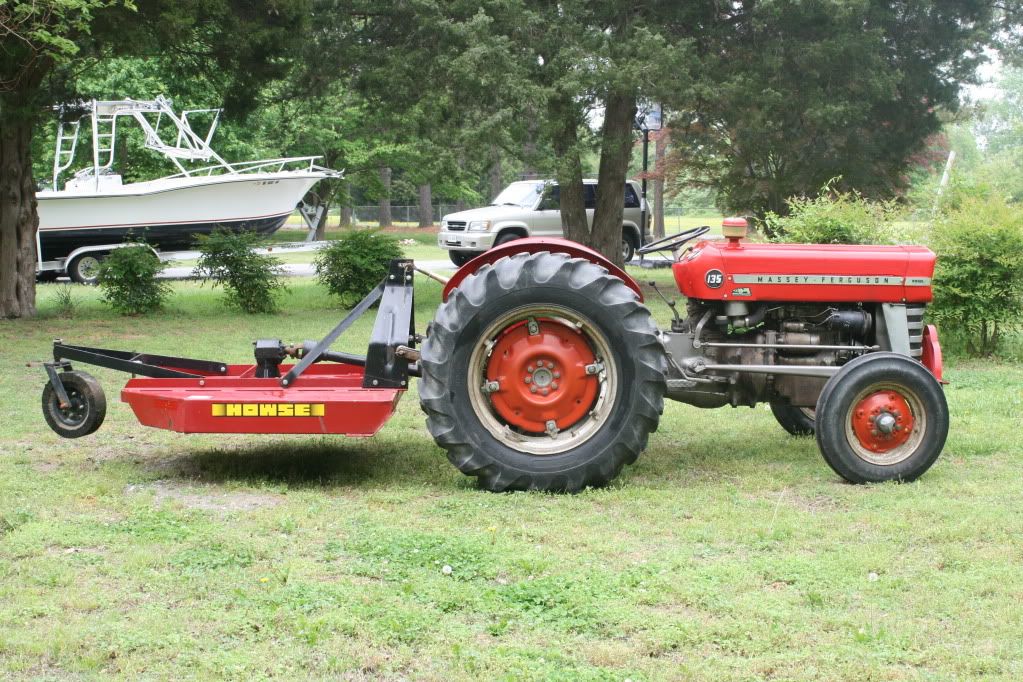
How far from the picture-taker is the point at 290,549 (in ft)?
17.8

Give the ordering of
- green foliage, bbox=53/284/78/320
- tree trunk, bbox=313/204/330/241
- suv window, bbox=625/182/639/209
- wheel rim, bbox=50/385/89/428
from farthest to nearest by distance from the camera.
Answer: tree trunk, bbox=313/204/330/241
suv window, bbox=625/182/639/209
green foliage, bbox=53/284/78/320
wheel rim, bbox=50/385/89/428

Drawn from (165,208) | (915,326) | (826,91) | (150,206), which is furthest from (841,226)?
(150,206)

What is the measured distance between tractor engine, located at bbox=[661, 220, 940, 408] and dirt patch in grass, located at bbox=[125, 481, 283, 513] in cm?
258

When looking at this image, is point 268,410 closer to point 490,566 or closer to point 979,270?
point 490,566

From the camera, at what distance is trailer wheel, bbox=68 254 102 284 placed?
24.6 metres

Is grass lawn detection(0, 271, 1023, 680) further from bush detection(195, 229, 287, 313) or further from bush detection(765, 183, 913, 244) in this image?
bush detection(195, 229, 287, 313)

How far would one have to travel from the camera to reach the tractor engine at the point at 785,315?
7.08m

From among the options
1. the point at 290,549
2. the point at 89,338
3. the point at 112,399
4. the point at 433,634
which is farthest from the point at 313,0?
the point at 433,634

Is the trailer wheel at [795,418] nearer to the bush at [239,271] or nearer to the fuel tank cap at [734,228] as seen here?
the fuel tank cap at [734,228]

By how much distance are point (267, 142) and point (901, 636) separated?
36648mm

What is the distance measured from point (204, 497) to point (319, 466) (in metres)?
0.98

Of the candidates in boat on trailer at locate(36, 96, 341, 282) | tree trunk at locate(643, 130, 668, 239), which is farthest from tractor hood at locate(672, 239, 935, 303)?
tree trunk at locate(643, 130, 668, 239)

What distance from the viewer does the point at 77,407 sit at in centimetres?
723

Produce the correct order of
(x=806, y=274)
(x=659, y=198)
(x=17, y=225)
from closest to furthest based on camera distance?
(x=806, y=274)
(x=17, y=225)
(x=659, y=198)
